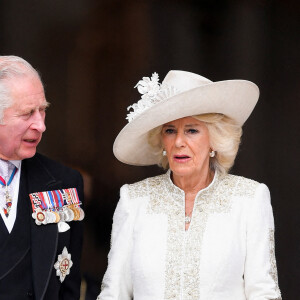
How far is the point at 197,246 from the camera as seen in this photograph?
11.4 feet

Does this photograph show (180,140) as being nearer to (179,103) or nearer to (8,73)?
(179,103)

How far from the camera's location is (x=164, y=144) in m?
3.61

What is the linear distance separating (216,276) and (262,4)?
7.49ft

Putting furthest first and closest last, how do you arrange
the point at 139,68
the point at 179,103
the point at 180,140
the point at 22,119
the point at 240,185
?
the point at 139,68, the point at 240,185, the point at 180,140, the point at 179,103, the point at 22,119

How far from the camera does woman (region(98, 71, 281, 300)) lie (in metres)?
3.42

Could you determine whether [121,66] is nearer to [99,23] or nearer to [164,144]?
[99,23]

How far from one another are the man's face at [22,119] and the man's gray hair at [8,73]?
0.02 meters

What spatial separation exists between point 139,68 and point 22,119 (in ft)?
6.77

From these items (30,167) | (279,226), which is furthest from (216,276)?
(279,226)

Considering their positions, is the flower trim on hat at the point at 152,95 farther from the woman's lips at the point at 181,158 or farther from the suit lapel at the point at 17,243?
the suit lapel at the point at 17,243

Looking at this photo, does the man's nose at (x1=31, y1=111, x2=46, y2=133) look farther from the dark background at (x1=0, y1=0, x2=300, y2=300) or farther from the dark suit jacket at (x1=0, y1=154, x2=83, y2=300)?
the dark background at (x1=0, y1=0, x2=300, y2=300)

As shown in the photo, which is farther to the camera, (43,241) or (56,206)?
(56,206)

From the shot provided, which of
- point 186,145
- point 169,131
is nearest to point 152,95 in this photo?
point 169,131

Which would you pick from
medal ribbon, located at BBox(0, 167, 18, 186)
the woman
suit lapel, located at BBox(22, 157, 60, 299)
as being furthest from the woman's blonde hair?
medal ribbon, located at BBox(0, 167, 18, 186)
